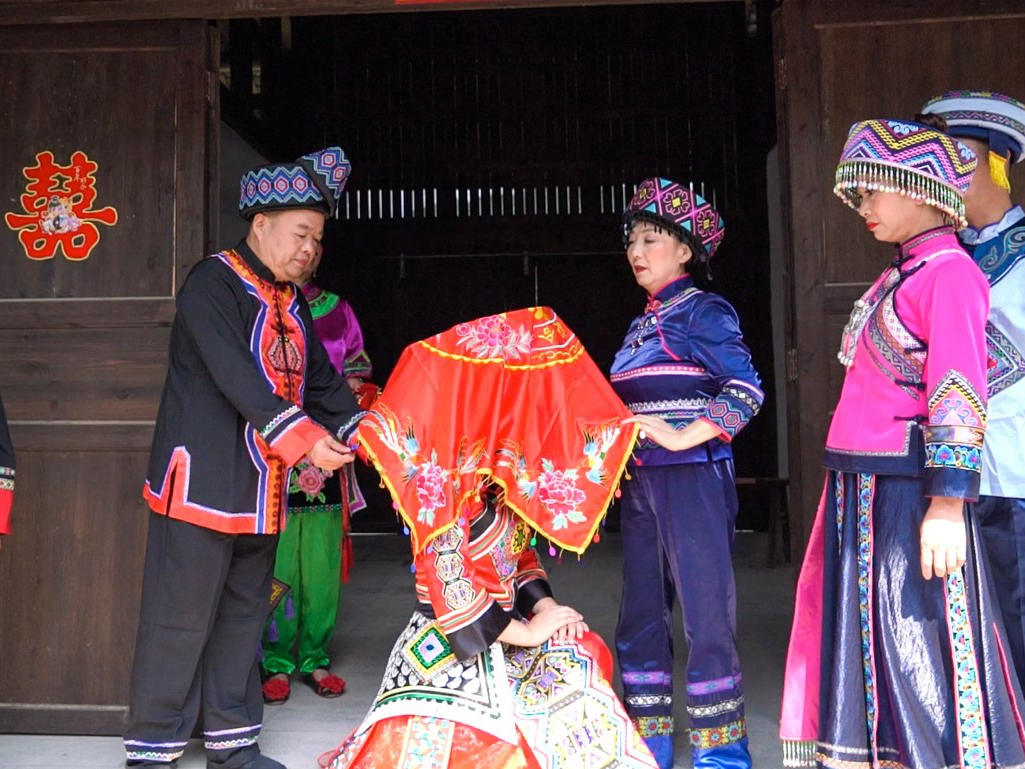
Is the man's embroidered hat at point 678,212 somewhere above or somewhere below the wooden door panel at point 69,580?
above

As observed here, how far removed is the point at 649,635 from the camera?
250cm

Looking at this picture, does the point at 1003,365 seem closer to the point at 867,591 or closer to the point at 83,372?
the point at 867,591

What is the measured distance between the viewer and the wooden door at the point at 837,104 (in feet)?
9.04

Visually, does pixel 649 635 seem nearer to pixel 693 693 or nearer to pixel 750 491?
pixel 693 693

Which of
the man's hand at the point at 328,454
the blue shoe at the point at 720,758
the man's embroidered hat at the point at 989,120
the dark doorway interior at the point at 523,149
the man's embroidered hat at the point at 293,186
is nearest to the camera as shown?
the man's embroidered hat at the point at 989,120

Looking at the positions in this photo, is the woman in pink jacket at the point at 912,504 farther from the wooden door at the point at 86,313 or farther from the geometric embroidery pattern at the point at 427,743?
the wooden door at the point at 86,313

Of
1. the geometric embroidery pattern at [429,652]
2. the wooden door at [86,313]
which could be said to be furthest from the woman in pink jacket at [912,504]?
the wooden door at [86,313]

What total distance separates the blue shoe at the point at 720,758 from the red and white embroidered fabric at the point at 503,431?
2.59ft

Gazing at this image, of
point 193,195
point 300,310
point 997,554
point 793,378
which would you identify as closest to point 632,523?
point 793,378

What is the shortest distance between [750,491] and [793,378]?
4488 millimetres

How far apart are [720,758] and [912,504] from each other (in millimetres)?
883

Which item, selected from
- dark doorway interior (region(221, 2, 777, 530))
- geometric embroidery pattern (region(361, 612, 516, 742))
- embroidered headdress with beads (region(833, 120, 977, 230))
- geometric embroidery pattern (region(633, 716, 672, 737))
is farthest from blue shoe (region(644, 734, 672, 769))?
dark doorway interior (region(221, 2, 777, 530))

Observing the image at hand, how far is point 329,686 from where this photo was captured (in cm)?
318

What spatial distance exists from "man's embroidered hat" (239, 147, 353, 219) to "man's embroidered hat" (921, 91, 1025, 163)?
144 cm
